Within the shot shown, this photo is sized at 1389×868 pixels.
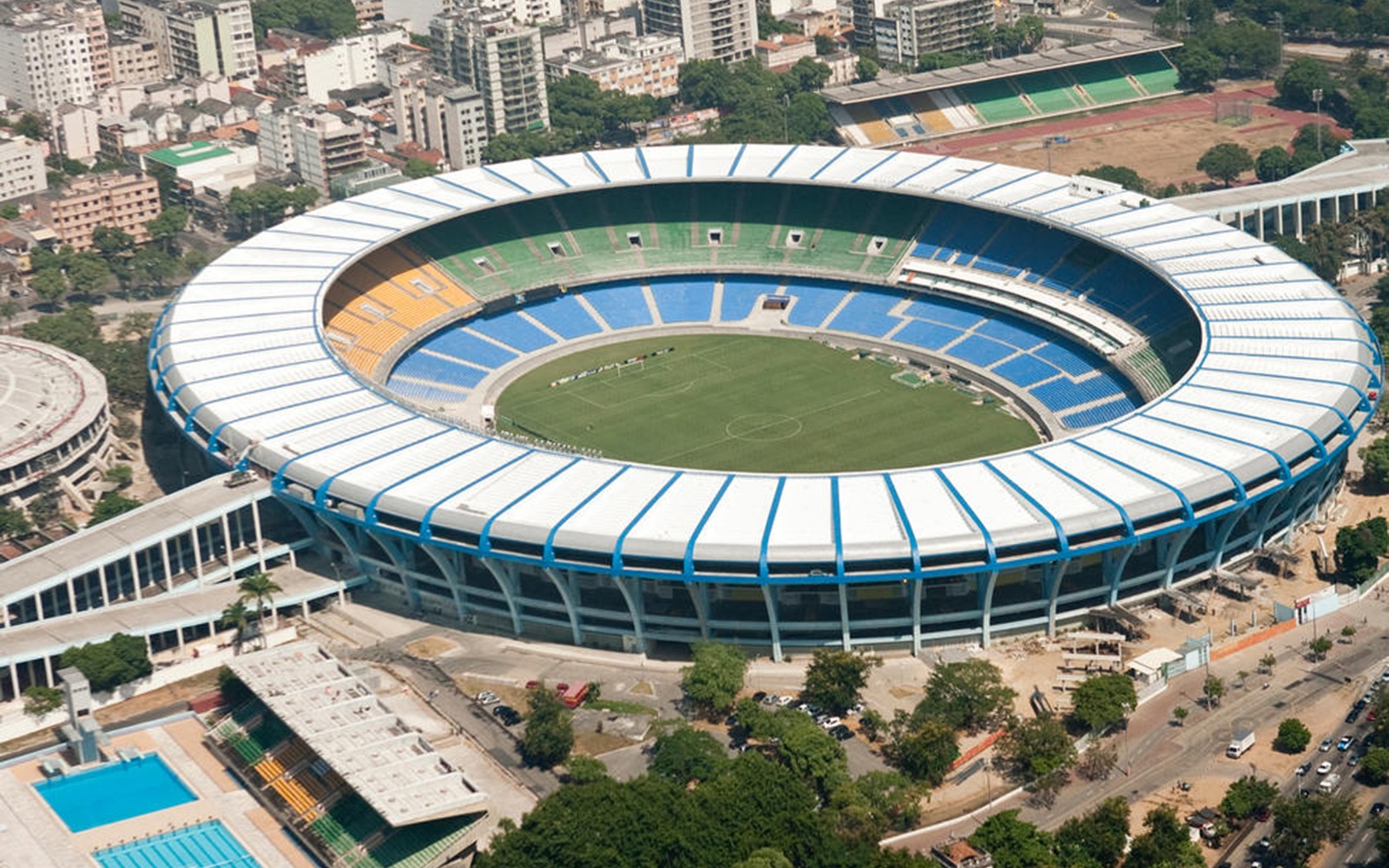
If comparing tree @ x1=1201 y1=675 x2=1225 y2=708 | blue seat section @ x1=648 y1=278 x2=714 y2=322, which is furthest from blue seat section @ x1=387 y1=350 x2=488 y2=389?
tree @ x1=1201 y1=675 x2=1225 y2=708

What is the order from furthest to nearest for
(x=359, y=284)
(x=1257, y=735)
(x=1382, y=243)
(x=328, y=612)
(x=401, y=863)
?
(x=1382, y=243), (x=359, y=284), (x=328, y=612), (x=1257, y=735), (x=401, y=863)

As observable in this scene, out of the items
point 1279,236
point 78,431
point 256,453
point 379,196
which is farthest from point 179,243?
point 1279,236

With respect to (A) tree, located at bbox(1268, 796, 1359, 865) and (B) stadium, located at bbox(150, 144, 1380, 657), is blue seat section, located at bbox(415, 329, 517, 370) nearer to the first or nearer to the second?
(B) stadium, located at bbox(150, 144, 1380, 657)

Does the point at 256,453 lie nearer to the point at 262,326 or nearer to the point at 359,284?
the point at 262,326

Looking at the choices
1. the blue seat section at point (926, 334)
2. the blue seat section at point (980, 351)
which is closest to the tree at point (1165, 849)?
the blue seat section at point (980, 351)

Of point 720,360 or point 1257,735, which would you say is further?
point 720,360

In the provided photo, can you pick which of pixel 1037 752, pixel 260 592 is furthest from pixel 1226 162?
pixel 260 592

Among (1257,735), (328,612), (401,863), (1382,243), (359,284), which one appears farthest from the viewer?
(1382,243)
